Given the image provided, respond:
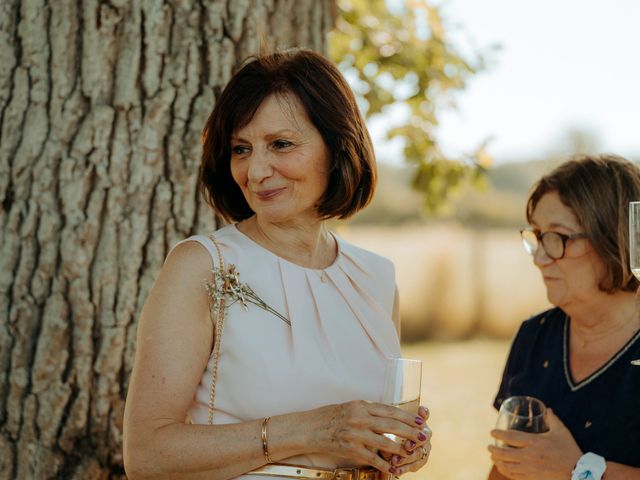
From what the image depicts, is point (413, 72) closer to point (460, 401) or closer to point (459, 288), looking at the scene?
point (460, 401)

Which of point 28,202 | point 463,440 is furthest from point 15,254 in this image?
point 463,440

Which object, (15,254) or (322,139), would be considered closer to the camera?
(322,139)

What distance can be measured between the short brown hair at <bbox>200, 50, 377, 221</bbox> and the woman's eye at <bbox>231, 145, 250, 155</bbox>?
4 centimetres

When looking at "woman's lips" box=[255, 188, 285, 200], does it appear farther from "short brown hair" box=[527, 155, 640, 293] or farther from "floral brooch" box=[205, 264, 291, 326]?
"short brown hair" box=[527, 155, 640, 293]

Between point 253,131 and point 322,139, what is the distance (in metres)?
0.26

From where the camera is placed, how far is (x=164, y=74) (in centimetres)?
362

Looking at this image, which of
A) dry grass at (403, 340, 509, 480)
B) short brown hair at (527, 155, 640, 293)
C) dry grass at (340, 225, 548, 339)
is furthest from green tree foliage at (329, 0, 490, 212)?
dry grass at (340, 225, 548, 339)

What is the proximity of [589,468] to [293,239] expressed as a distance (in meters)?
1.35

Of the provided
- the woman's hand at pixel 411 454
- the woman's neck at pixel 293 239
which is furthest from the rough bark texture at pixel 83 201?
the woman's hand at pixel 411 454

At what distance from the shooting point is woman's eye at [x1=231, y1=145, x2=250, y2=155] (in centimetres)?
293

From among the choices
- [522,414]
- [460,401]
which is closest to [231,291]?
[522,414]

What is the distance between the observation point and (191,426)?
2582 mm

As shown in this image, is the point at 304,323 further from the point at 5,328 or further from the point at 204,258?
the point at 5,328

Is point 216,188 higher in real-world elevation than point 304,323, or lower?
higher
